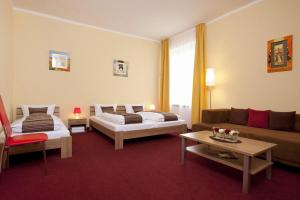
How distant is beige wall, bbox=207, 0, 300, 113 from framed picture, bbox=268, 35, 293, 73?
74mm

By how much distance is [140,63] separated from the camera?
595cm

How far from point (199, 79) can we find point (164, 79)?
1607mm

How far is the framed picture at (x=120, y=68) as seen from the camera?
5422 millimetres

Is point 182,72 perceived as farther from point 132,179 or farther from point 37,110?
point 37,110

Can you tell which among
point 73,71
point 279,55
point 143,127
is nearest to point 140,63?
point 73,71

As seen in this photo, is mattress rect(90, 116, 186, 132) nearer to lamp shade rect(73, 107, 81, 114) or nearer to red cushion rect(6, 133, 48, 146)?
→ lamp shade rect(73, 107, 81, 114)

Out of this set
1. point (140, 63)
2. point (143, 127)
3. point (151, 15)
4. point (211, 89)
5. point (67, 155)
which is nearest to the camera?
point (67, 155)

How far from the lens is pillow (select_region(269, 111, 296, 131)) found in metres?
2.90

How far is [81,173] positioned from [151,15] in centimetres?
385

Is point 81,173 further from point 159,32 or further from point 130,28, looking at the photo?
point 159,32

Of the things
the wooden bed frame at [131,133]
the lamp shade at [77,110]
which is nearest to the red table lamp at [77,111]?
the lamp shade at [77,110]

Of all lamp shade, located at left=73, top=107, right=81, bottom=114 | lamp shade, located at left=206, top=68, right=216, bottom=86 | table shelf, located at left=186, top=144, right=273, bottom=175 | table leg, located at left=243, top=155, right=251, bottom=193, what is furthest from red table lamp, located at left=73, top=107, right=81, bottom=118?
table leg, located at left=243, top=155, right=251, bottom=193

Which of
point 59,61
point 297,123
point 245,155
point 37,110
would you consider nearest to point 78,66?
point 59,61

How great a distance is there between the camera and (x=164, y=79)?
5980mm
